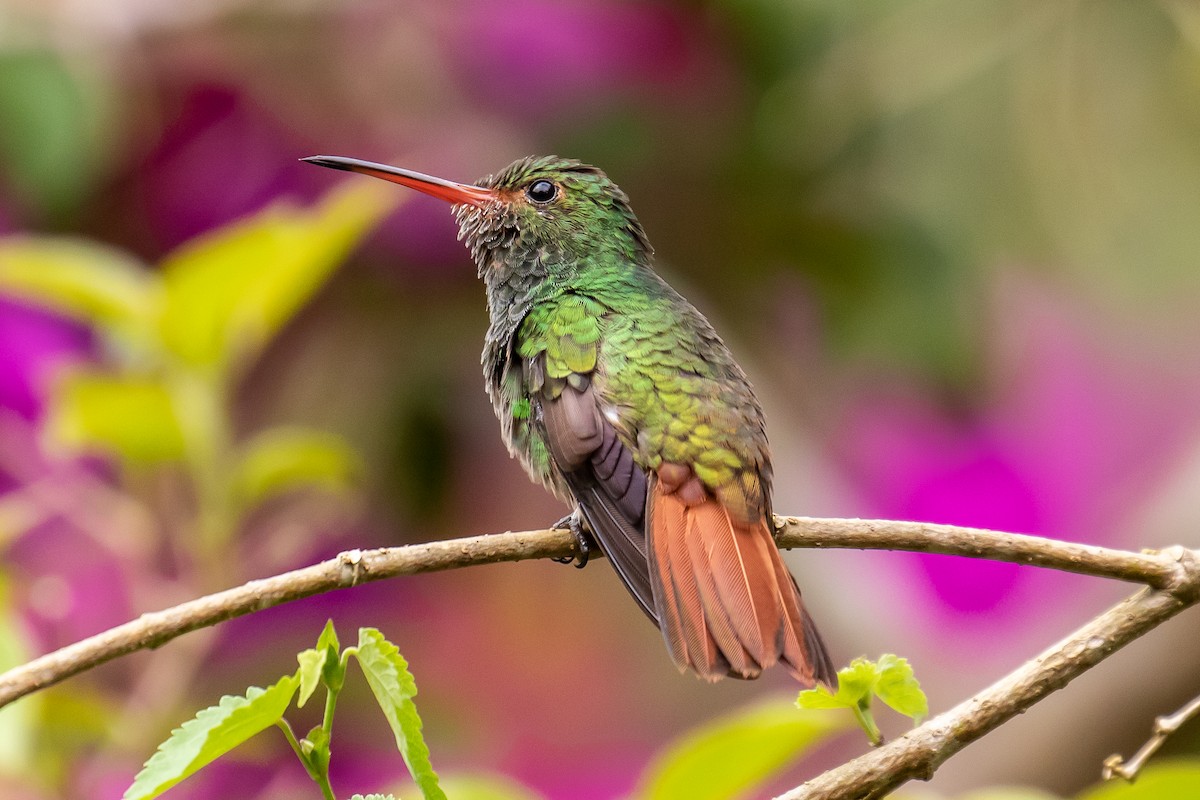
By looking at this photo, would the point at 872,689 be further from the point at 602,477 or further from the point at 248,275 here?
the point at 248,275

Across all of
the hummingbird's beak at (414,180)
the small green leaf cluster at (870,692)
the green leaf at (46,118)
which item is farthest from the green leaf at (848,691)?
the green leaf at (46,118)

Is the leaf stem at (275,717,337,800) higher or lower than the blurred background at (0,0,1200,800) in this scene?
lower

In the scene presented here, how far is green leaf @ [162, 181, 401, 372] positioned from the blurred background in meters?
1.06

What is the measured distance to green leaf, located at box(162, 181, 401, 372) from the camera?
222cm

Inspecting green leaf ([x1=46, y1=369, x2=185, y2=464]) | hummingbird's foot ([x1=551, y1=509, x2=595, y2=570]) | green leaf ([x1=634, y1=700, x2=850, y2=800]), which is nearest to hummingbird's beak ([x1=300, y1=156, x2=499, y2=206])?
green leaf ([x1=46, y1=369, x2=185, y2=464])

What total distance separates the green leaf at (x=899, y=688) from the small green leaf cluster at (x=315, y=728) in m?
0.43

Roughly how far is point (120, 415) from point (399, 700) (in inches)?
57.3

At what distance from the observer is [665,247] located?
14.1 ft

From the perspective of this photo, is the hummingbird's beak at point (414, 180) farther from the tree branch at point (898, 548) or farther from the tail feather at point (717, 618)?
the tree branch at point (898, 548)

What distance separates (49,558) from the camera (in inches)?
160

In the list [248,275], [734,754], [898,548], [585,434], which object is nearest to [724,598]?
[734,754]

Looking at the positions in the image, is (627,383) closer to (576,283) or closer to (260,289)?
(576,283)

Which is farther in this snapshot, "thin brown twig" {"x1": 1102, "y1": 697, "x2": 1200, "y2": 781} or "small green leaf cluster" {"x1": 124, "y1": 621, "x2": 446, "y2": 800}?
"thin brown twig" {"x1": 1102, "y1": 697, "x2": 1200, "y2": 781}

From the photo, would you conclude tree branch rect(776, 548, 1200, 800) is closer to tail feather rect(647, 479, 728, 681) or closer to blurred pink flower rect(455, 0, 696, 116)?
tail feather rect(647, 479, 728, 681)
